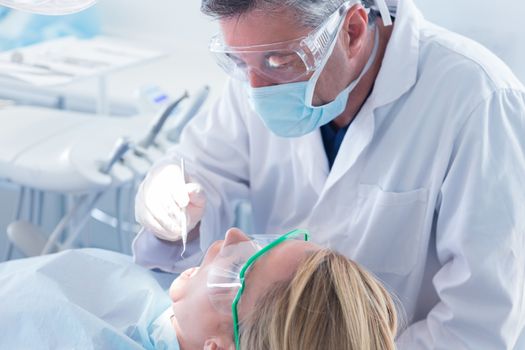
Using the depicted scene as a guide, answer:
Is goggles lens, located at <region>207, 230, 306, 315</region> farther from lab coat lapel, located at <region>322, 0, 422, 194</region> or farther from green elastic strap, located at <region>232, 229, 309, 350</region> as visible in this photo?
lab coat lapel, located at <region>322, 0, 422, 194</region>

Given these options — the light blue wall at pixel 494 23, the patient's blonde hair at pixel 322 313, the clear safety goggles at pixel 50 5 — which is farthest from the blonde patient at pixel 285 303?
the light blue wall at pixel 494 23

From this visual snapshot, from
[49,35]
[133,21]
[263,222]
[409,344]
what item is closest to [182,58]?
[133,21]

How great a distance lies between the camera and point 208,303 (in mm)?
1282

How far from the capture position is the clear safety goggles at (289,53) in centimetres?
135

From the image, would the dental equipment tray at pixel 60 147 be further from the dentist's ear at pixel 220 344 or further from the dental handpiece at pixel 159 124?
the dentist's ear at pixel 220 344

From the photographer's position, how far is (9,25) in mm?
3047

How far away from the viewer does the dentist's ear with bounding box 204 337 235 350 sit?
48.3 inches

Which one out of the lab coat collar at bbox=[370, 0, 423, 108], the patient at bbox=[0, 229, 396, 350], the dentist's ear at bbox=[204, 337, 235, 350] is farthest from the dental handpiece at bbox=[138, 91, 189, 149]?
the dentist's ear at bbox=[204, 337, 235, 350]

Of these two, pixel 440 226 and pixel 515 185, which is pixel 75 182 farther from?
pixel 515 185

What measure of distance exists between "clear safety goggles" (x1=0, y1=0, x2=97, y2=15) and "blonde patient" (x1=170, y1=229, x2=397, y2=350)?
0.44 m

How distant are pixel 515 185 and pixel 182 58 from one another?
202 centimetres

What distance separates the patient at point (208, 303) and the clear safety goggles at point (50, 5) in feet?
1.44

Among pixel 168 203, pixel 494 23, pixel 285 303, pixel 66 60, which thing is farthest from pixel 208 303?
pixel 66 60

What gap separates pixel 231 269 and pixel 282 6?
45 centimetres
